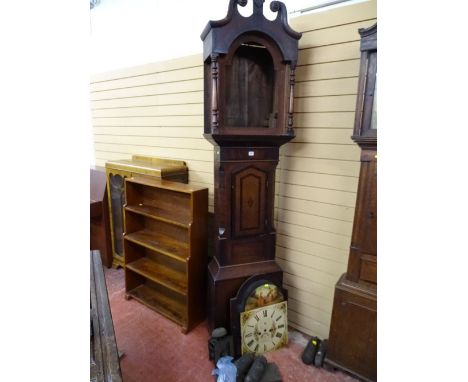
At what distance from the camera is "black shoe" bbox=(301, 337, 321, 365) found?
189cm

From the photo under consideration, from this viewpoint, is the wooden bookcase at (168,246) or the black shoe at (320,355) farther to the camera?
the wooden bookcase at (168,246)

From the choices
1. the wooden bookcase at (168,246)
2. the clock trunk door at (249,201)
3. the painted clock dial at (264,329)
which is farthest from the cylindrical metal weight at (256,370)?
the clock trunk door at (249,201)

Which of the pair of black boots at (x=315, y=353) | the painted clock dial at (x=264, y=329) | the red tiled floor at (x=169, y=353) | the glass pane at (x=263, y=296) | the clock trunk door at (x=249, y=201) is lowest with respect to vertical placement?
the red tiled floor at (x=169, y=353)

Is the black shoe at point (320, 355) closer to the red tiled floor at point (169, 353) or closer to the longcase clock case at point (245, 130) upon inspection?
the red tiled floor at point (169, 353)

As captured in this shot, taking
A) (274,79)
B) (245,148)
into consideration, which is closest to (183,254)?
(245,148)

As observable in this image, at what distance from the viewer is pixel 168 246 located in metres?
2.31

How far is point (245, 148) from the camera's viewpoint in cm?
172

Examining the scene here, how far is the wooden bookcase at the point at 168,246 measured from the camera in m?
2.13

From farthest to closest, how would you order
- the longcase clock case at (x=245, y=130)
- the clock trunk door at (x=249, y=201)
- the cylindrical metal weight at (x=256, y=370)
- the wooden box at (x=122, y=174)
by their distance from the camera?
the wooden box at (x=122, y=174) → the clock trunk door at (x=249, y=201) → the cylindrical metal weight at (x=256, y=370) → the longcase clock case at (x=245, y=130)

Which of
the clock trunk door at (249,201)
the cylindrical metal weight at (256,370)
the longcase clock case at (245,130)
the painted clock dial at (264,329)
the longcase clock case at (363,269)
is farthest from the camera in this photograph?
the painted clock dial at (264,329)

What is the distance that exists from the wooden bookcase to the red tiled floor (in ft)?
0.34

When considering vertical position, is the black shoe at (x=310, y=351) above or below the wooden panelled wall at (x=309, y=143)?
below

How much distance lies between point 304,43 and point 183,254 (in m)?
1.79
